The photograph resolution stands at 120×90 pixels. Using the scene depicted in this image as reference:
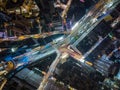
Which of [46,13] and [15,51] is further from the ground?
[46,13]

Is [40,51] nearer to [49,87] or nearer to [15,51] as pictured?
[15,51]

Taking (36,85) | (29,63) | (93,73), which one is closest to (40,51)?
(29,63)

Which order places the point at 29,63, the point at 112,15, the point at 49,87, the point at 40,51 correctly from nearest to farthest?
the point at 49,87, the point at 29,63, the point at 40,51, the point at 112,15

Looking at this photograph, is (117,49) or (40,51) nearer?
(40,51)

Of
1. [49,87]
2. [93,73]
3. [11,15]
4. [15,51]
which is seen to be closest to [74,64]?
[93,73]

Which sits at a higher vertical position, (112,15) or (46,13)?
(112,15)

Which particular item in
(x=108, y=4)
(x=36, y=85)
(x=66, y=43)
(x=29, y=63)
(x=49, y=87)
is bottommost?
(x=36, y=85)

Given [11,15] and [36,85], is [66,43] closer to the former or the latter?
[36,85]

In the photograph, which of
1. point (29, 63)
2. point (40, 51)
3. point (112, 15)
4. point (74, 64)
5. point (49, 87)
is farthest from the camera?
point (112, 15)

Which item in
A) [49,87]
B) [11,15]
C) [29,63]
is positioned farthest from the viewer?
[11,15]
